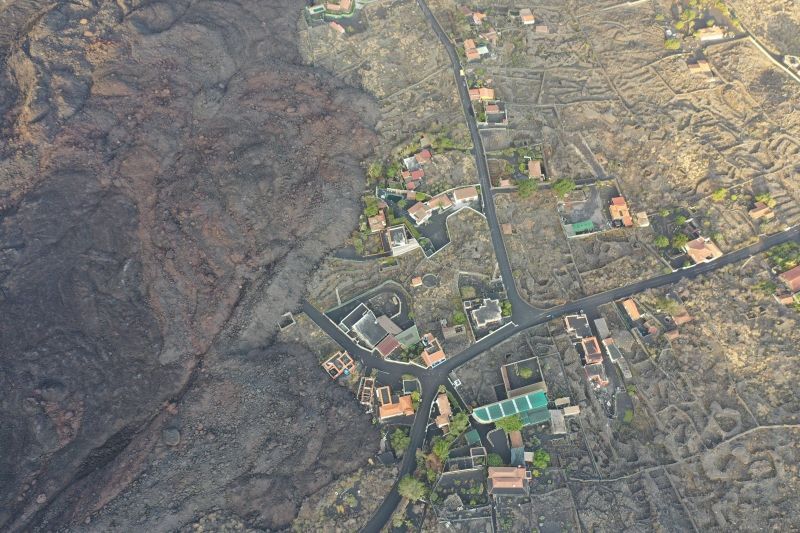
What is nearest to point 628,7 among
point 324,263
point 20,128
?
point 324,263

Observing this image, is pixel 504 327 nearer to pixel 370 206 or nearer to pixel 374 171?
pixel 370 206

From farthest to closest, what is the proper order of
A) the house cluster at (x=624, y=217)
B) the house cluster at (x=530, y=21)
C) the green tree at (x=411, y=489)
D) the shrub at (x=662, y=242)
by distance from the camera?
1. the house cluster at (x=530, y=21)
2. the house cluster at (x=624, y=217)
3. the shrub at (x=662, y=242)
4. the green tree at (x=411, y=489)

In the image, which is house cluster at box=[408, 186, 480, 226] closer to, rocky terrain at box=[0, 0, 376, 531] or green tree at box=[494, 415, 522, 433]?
rocky terrain at box=[0, 0, 376, 531]

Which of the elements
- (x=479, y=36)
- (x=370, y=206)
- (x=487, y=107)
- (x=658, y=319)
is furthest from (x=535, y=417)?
(x=479, y=36)

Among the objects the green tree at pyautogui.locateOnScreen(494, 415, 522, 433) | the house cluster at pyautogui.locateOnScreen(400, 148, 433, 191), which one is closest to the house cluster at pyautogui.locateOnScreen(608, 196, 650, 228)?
the house cluster at pyautogui.locateOnScreen(400, 148, 433, 191)

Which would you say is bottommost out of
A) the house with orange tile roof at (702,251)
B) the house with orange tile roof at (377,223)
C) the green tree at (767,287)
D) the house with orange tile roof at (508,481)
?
the house with orange tile roof at (508,481)

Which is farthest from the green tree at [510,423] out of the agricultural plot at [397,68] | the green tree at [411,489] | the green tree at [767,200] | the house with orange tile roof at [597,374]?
the green tree at [767,200]

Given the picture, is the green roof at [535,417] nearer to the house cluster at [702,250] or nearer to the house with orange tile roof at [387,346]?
the house with orange tile roof at [387,346]

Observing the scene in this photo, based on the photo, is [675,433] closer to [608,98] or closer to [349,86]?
[608,98]
